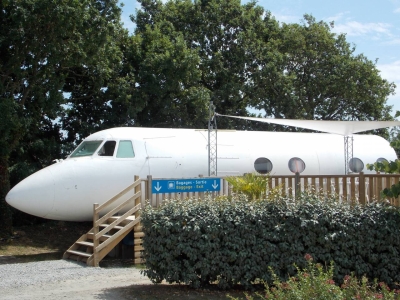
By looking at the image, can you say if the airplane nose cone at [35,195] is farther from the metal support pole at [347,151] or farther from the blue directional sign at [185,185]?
the metal support pole at [347,151]

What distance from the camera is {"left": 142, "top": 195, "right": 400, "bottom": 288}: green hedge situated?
9.37m

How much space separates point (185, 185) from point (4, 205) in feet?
28.6

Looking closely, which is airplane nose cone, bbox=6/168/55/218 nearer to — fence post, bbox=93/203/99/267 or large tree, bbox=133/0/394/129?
fence post, bbox=93/203/99/267

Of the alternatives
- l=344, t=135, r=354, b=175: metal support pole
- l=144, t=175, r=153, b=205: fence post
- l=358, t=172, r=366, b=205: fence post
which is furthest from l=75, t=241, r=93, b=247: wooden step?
l=344, t=135, r=354, b=175: metal support pole

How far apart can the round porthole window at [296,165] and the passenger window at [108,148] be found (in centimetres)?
605

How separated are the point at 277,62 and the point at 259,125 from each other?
139 inches

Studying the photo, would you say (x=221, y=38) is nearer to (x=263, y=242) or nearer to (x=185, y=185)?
(x=185, y=185)

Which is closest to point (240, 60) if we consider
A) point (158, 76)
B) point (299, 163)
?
point (158, 76)

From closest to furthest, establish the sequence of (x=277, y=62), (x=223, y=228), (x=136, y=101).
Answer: (x=223, y=228)
(x=136, y=101)
(x=277, y=62)

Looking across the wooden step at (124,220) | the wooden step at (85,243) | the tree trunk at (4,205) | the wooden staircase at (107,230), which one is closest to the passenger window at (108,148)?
the wooden staircase at (107,230)

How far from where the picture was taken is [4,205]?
770 inches

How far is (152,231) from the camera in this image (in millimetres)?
9641

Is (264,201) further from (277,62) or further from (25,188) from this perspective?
(277,62)

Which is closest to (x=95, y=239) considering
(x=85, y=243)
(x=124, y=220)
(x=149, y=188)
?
(x=85, y=243)
